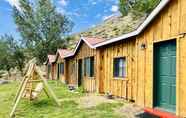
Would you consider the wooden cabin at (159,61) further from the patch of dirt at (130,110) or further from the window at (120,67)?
the window at (120,67)

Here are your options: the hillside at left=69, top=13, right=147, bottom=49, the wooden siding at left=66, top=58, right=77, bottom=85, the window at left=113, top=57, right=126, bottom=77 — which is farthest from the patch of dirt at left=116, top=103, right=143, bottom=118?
the hillside at left=69, top=13, right=147, bottom=49

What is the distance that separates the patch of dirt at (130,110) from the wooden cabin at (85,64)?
608cm

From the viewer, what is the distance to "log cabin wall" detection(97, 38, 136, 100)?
13.1m

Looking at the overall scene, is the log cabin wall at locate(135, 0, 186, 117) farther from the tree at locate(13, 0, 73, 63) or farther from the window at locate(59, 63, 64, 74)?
the tree at locate(13, 0, 73, 63)

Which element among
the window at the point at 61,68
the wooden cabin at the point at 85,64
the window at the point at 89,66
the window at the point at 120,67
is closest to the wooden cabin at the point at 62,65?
the window at the point at 61,68

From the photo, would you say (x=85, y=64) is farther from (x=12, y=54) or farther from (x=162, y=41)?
(x=12, y=54)

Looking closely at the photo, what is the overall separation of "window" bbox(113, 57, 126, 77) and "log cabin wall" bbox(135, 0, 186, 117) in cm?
213

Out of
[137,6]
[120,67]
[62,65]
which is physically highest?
[137,6]

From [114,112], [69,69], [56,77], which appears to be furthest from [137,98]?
[56,77]

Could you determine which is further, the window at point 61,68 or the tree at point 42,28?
the tree at point 42,28

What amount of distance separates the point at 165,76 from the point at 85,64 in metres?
10.5

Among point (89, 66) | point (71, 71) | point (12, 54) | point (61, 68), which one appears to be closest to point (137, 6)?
point (61, 68)

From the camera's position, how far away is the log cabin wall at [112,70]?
13133mm

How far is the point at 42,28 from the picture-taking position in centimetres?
4728
